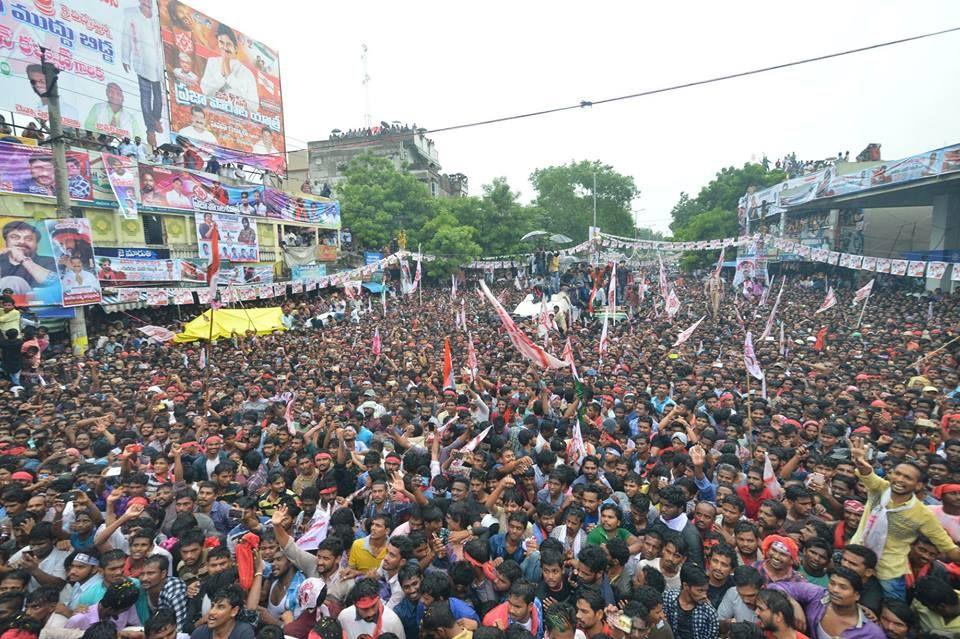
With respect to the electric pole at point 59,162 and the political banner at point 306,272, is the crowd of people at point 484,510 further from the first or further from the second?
the political banner at point 306,272

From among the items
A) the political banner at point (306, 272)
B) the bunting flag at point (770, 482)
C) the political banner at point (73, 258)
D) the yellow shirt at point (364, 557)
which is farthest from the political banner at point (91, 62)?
the bunting flag at point (770, 482)

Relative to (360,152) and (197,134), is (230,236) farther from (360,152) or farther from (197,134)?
(360,152)

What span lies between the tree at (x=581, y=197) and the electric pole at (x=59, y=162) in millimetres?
41971

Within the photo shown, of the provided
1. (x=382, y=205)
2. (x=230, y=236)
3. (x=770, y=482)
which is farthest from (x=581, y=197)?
(x=770, y=482)

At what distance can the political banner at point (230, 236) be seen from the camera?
66.1ft

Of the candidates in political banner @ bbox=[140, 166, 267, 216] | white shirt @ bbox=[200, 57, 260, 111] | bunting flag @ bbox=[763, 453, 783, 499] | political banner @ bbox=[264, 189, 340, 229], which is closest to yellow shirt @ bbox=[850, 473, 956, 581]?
bunting flag @ bbox=[763, 453, 783, 499]

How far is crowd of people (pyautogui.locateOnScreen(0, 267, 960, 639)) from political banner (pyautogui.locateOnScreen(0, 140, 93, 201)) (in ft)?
24.8

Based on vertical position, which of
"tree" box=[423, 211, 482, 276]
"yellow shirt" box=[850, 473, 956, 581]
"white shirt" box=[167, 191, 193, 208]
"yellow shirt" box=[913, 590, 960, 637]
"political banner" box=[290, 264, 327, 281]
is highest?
"white shirt" box=[167, 191, 193, 208]

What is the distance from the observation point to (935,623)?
2863 millimetres

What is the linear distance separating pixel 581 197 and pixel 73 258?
47.2 meters

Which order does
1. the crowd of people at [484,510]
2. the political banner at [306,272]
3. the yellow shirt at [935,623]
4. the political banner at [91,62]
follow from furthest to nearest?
the political banner at [306,272] → the political banner at [91,62] → the crowd of people at [484,510] → the yellow shirt at [935,623]

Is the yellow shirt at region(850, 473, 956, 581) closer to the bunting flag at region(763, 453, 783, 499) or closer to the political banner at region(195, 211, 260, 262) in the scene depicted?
the bunting flag at region(763, 453, 783, 499)

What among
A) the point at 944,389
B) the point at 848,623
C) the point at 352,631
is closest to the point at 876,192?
the point at 944,389

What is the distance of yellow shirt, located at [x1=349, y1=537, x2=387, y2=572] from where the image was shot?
3859 millimetres
